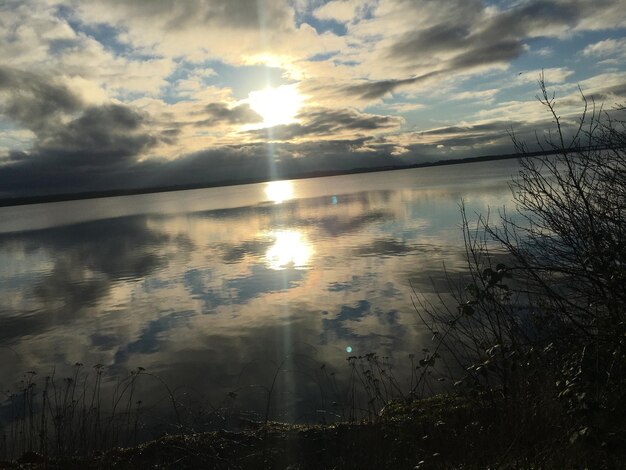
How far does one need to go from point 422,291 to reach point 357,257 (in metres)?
9.23

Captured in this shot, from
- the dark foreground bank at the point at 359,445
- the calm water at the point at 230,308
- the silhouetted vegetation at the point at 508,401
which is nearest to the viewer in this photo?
the silhouetted vegetation at the point at 508,401

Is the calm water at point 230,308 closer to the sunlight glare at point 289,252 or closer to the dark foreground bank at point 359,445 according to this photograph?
the sunlight glare at point 289,252

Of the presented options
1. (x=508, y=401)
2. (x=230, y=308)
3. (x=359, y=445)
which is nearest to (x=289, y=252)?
(x=230, y=308)

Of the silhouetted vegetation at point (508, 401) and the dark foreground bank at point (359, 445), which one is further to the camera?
the dark foreground bank at point (359, 445)

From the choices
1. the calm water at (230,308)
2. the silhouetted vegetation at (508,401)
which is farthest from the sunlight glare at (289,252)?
the silhouetted vegetation at (508,401)

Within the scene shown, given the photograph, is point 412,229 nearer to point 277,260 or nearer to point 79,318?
point 277,260

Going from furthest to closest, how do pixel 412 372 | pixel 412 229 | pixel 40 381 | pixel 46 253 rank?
pixel 46 253, pixel 412 229, pixel 40 381, pixel 412 372

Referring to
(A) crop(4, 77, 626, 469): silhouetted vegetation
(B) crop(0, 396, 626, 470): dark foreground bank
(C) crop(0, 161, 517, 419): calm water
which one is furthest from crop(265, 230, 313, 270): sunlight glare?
(B) crop(0, 396, 626, 470): dark foreground bank

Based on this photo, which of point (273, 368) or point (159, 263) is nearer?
point (273, 368)

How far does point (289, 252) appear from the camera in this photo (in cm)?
3356

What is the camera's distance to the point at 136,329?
59.7ft

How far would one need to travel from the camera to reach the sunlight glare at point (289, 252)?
96.1 ft

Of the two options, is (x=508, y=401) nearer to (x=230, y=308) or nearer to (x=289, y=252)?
(x=230, y=308)

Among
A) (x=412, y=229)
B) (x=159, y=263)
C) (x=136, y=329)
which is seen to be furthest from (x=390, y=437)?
(x=412, y=229)
